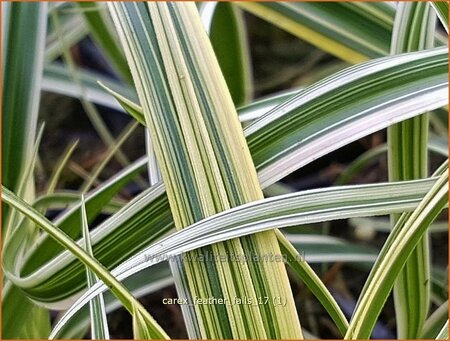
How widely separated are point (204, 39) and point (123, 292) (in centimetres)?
17

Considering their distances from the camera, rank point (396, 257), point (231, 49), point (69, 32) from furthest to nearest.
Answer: point (69, 32)
point (231, 49)
point (396, 257)

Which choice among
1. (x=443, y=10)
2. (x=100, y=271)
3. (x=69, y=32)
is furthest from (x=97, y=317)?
(x=69, y=32)

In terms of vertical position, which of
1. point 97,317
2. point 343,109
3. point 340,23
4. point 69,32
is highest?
point 69,32

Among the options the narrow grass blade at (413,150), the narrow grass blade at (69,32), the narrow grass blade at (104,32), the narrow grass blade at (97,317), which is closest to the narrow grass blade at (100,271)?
the narrow grass blade at (97,317)

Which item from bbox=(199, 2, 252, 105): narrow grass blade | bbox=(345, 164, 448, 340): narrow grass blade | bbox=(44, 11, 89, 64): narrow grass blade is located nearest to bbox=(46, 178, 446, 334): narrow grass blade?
bbox=(345, 164, 448, 340): narrow grass blade

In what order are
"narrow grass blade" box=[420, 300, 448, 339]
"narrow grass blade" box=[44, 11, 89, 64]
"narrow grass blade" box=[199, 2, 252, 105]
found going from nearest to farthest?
"narrow grass blade" box=[420, 300, 448, 339]
"narrow grass blade" box=[199, 2, 252, 105]
"narrow grass blade" box=[44, 11, 89, 64]

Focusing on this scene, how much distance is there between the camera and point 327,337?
0.59 m

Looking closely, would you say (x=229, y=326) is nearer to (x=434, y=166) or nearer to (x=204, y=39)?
(x=204, y=39)

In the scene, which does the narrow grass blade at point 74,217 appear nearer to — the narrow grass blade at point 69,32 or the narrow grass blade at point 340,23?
the narrow grass blade at point 340,23

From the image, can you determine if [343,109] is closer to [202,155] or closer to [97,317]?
[202,155]

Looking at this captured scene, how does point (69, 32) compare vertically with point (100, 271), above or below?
above

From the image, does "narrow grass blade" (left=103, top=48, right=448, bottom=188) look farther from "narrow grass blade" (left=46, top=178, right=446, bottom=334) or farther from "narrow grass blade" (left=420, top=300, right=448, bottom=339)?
"narrow grass blade" (left=420, top=300, right=448, bottom=339)

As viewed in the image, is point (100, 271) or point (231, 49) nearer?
point (100, 271)

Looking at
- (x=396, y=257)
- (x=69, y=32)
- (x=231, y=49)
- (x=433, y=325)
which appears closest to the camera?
(x=396, y=257)
